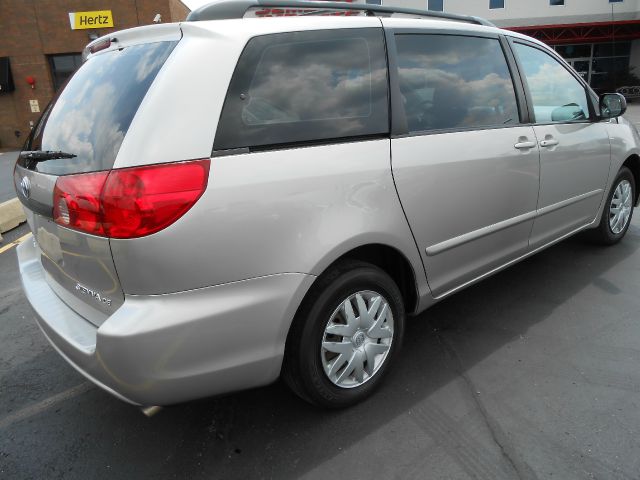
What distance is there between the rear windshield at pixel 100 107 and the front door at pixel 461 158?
3.70 ft

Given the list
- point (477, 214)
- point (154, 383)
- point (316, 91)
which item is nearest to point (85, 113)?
point (316, 91)

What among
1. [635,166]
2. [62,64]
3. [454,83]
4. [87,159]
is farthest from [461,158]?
[62,64]

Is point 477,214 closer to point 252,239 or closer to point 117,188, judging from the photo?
point 252,239

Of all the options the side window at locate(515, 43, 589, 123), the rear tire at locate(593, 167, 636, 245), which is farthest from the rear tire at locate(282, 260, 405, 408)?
the rear tire at locate(593, 167, 636, 245)

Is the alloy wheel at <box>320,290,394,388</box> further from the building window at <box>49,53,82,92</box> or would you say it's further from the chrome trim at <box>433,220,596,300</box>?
the building window at <box>49,53,82,92</box>

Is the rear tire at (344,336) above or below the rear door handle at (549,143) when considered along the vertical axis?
below

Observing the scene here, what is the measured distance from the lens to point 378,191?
7.14ft

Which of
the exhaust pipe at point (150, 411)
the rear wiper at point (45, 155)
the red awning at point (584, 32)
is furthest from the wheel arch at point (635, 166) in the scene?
the red awning at point (584, 32)

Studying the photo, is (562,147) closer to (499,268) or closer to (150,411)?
(499,268)

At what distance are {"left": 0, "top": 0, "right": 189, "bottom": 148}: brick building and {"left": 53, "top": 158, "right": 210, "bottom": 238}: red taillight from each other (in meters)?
21.7

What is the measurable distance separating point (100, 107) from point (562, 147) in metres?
2.89

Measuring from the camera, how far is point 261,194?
1812 mm

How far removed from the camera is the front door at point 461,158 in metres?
2.40

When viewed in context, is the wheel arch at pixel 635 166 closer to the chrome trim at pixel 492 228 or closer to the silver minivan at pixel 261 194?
the chrome trim at pixel 492 228
